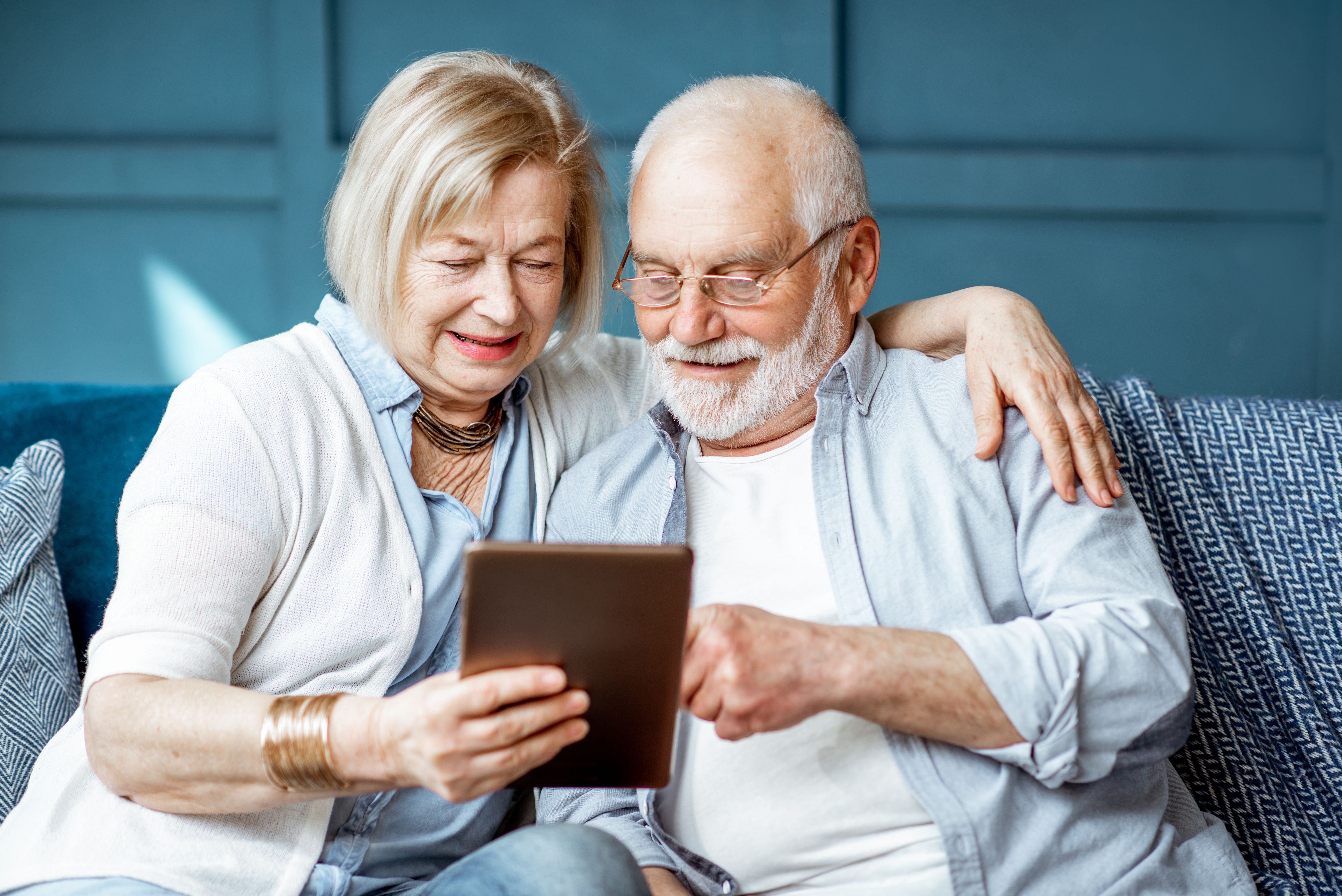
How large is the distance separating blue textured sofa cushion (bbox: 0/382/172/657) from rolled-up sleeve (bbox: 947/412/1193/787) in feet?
4.71

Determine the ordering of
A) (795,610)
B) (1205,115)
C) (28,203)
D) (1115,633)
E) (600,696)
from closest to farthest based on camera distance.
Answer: (600,696), (1115,633), (795,610), (1205,115), (28,203)

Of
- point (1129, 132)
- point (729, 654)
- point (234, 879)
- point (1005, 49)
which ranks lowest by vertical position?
point (234, 879)

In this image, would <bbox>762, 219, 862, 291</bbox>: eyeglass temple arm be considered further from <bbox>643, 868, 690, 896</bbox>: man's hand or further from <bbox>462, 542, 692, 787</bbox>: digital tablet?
<bbox>643, 868, 690, 896</bbox>: man's hand

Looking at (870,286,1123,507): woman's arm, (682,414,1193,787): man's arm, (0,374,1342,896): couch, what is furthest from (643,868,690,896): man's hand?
(0,374,1342,896): couch

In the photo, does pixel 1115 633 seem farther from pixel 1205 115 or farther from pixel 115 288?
pixel 115 288

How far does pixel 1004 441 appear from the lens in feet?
4.70

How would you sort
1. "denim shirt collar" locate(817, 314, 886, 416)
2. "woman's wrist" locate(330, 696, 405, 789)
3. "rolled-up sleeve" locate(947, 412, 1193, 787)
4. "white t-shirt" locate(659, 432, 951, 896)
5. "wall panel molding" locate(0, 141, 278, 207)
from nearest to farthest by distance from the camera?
1. "woman's wrist" locate(330, 696, 405, 789)
2. "rolled-up sleeve" locate(947, 412, 1193, 787)
3. "white t-shirt" locate(659, 432, 951, 896)
4. "denim shirt collar" locate(817, 314, 886, 416)
5. "wall panel molding" locate(0, 141, 278, 207)

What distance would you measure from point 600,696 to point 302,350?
2.42 feet

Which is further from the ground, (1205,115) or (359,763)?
(1205,115)

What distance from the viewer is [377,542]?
4.49 ft

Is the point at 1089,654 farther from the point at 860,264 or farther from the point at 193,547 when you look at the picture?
the point at 193,547

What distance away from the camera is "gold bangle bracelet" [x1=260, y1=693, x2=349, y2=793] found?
1089mm

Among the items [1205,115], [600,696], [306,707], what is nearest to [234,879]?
[306,707]

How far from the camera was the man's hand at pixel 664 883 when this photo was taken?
1.36 m
